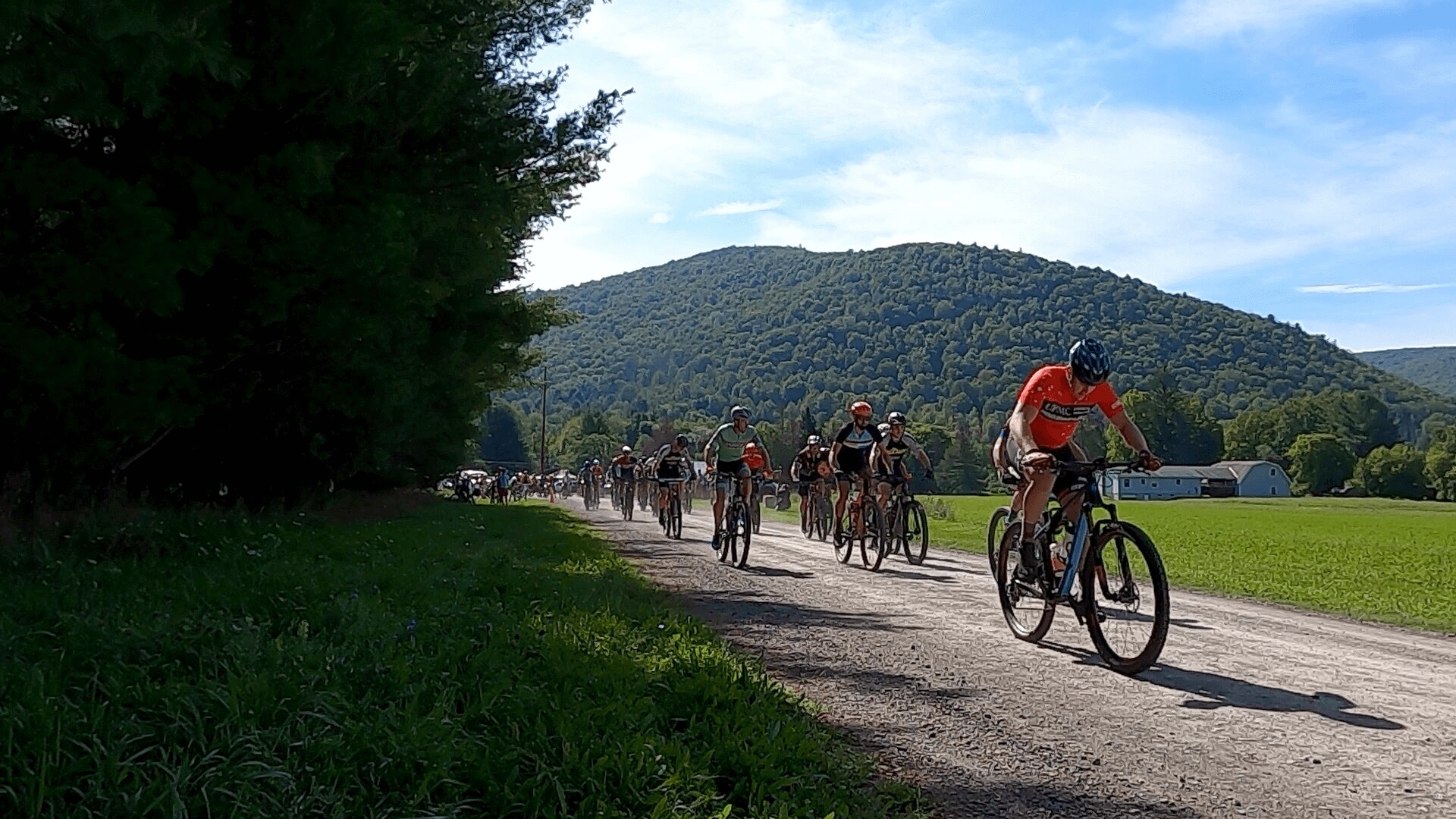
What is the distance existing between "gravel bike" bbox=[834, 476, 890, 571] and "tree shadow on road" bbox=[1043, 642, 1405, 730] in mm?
6743

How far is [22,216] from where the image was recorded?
8641mm

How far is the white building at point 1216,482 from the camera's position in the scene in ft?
398

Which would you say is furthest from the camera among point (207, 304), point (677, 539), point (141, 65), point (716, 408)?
point (716, 408)

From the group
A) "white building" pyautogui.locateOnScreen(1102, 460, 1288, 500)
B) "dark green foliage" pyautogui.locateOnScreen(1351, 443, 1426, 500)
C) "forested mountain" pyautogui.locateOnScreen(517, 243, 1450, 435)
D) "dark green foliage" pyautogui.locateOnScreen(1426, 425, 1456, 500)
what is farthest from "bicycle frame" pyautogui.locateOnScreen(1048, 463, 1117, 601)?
"forested mountain" pyautogui.locateOnScreen(517, 243, 1450, 435)

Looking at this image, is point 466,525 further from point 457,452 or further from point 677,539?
point 457,452

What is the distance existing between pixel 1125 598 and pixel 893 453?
25.5 ft

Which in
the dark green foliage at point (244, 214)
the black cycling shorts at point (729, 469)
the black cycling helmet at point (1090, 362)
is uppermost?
the dark green foliage at point (244, 214)

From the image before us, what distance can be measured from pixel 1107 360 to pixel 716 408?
563 ft

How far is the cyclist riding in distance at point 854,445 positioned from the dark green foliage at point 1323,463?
4572 inches

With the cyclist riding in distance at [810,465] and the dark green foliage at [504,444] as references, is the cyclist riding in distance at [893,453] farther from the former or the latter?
the dark green foliage at [504,444]

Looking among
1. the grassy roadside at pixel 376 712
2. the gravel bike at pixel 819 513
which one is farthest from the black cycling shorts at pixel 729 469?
the grassy roadside at pixel 376 712

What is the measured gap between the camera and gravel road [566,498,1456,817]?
12.9 ft

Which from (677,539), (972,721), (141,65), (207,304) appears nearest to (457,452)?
(677,539)

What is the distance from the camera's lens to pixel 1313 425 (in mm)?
126562
